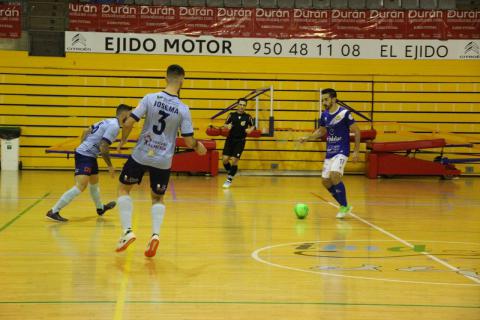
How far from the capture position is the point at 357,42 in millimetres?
21797

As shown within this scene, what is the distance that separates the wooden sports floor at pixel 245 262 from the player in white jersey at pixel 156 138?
1.73ft

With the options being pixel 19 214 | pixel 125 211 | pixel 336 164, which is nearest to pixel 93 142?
pixel 19 214

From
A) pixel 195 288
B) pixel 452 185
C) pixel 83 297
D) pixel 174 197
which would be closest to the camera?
pixel 83 297

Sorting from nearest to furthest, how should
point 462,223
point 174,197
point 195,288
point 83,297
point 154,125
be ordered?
point 83,297, point 195,288, point 154,125, point 462,223, point 174,197

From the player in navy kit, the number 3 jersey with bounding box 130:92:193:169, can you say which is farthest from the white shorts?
the number 3 jersey with bounding box 130:92:193:169

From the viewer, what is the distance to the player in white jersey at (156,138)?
7.88 m

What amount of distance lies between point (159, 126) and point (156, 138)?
5.4 inches

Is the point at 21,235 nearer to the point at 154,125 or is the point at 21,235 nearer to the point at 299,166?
the point at 154,125

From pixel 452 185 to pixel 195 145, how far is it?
12520 millimetres

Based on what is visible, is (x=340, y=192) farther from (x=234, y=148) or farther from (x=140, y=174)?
(x=234, y=148)

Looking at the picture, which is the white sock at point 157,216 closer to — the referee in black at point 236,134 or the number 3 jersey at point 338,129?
the number 3 jersey at point 338,129

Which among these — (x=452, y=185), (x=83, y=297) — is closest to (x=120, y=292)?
(x=83, y=297)

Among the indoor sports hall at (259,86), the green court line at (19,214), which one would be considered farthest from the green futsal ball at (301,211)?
the green court line at (19,214)

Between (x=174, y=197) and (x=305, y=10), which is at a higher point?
(x=305, y=10)
